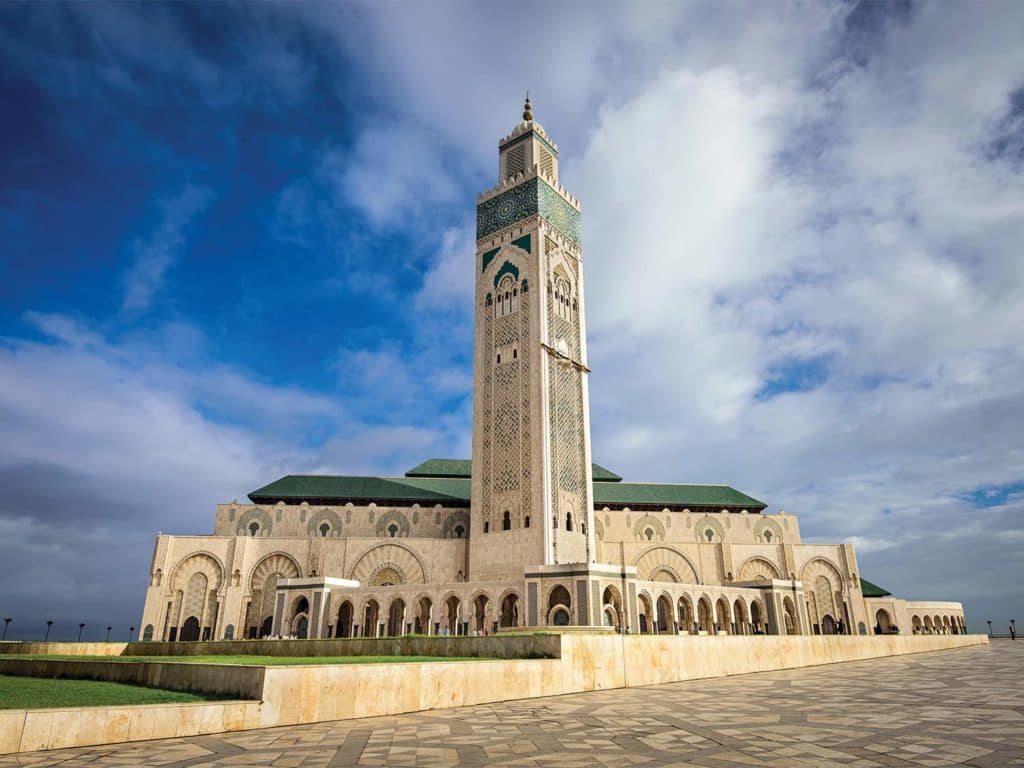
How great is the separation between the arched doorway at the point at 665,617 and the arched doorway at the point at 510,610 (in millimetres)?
6764

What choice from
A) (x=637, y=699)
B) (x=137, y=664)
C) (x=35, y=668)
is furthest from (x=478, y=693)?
(x=35, y=668)

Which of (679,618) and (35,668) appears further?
(679,618)

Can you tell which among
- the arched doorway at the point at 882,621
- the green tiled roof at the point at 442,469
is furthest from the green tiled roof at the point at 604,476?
the arched doorway at the point at 882,621

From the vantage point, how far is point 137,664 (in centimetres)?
946

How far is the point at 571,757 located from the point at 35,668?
12784 mm

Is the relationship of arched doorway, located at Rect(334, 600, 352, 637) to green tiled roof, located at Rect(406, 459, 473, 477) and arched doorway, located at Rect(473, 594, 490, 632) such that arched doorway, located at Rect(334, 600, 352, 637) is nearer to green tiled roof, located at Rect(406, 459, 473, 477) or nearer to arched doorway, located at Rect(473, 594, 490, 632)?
arched doorway, located at Rect(473, 594, 490, 632)

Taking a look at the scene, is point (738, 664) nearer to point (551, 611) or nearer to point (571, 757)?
point (571, 757)

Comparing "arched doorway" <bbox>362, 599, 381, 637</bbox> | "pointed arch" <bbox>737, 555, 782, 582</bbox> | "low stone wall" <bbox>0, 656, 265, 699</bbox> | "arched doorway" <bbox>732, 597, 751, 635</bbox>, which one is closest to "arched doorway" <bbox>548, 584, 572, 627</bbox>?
"arched doorway" <bbox>362, 599, 381, 637</bbox>

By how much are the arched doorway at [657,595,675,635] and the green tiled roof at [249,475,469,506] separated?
1283 centimetres

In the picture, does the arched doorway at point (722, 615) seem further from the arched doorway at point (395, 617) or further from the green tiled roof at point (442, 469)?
the green tiled roof at point (442, 469)

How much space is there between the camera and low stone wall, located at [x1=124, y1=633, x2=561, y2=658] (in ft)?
32.9

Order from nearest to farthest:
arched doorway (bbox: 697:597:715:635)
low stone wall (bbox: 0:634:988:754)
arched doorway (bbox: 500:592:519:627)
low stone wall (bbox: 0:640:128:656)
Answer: low stone wall (bbox: 0:634:988:754)
low stone wall (bbox: 0:640:128:656)
arched doorway (bbox: 500:592:519:627)
arched doorway (bbox: 697:597:715:635)

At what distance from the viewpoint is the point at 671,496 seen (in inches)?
1681

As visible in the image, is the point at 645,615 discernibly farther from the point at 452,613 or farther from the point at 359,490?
the point at 359,490
